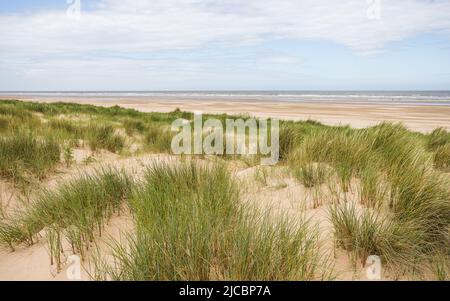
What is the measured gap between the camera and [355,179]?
4375 mm

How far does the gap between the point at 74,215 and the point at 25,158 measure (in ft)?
8.75

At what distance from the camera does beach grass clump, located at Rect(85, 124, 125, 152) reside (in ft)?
26.0

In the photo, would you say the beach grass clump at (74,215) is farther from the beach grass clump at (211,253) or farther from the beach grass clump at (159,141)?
the beach grass clump at (159,141)

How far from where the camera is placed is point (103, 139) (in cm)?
828

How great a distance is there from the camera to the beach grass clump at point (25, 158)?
4.99 m

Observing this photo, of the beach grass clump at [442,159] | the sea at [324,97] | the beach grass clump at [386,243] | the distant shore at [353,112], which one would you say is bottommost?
the beach grass clump at [386,243]

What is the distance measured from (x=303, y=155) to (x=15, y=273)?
158 inches

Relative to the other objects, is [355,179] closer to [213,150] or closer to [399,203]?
[399,203]

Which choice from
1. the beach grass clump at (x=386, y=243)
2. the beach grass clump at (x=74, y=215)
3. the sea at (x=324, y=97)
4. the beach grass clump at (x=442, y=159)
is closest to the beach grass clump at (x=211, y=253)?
the beach grass clump at (x=386, y=243)

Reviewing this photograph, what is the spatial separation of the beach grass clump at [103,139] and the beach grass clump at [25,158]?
169 centimetres

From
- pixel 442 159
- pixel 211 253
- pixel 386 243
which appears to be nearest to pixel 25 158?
pixel 211 253

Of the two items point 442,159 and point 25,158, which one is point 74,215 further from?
point 442,159

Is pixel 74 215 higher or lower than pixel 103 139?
lower
